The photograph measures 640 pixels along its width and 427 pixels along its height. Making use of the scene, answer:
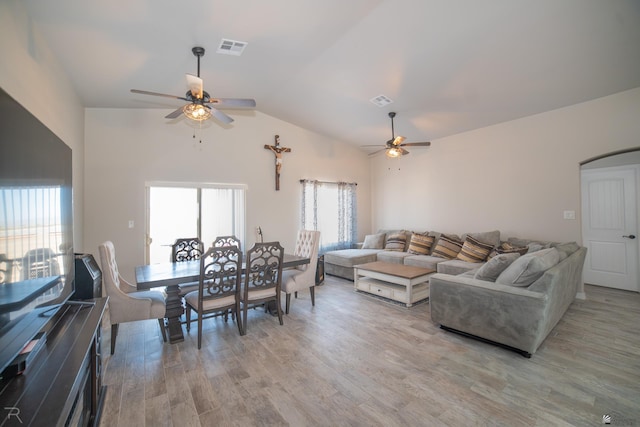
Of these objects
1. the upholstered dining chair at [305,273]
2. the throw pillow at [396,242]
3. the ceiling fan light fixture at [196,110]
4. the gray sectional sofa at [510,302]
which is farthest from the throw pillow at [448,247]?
the ceiling fan light fixture at [196,110]

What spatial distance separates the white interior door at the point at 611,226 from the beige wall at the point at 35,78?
7.38m

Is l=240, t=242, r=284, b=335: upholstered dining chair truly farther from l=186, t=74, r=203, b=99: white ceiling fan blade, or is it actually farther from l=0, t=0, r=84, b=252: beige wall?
l=0, t=0, r=84, b=252: beige wall

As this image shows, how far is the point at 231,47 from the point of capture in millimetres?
2986

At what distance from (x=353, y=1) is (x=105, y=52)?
8.31 feet

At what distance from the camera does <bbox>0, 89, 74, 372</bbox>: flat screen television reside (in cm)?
109

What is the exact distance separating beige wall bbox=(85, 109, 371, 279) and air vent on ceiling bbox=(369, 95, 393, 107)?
77.7 inches

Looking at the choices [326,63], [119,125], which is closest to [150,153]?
[119,125]

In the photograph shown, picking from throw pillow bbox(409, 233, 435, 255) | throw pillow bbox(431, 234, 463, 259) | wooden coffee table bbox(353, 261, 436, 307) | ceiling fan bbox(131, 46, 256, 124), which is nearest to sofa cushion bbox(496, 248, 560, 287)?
wooden coffee table bbox(353, 261, 436, 307)

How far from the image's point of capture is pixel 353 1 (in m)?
2.55

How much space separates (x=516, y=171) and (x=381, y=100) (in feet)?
8.45

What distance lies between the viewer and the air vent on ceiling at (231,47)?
290 centimetres

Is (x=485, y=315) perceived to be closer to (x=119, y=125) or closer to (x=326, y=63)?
(x=326, y=63)

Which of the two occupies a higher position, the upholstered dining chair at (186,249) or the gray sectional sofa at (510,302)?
the upholstered dining chair at (186,249)

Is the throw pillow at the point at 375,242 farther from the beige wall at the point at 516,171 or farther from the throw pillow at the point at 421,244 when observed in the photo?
the throw pillow at the point at 421,244
